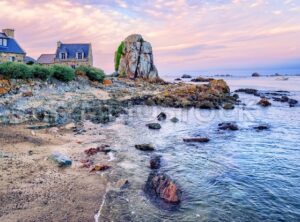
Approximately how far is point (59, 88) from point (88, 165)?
2089 cm

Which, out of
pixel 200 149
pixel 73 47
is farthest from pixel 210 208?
pixel 73 47

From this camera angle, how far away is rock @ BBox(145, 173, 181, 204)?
904cm

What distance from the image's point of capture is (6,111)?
1959 centimetres

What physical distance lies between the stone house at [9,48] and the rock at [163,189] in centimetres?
4222

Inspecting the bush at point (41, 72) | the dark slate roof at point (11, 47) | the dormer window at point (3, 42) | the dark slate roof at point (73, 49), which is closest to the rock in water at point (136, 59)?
the dark slate roof at point (73, 49)

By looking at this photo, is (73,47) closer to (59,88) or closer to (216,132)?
(59,88)

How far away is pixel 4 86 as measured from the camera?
2392 centimetres

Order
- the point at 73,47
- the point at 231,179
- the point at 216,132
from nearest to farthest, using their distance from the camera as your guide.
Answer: the point at 231,179 → the point at 216,132 → the point at 73,47

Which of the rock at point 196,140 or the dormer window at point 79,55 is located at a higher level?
the dormer window at point 79,55

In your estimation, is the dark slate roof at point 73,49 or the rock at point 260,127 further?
the dark slate roof at point 73,49

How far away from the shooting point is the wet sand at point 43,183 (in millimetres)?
7855

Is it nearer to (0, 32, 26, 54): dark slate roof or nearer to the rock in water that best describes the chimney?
(0, 32, 26, 54): dark slate roof

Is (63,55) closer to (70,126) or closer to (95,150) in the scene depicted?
(70,126)

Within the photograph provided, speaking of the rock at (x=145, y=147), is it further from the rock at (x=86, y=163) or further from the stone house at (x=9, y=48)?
the stone house at (x=9, y=48)
